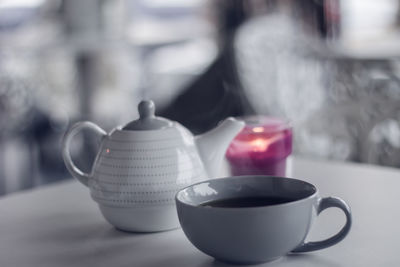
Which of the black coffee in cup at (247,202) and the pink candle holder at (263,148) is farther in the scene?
the pink candle holder at (263,148)

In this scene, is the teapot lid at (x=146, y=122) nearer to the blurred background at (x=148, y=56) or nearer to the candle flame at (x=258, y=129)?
the candle flame at (x=258, y=129)

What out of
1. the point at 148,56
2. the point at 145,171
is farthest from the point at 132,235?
the point at 148,56

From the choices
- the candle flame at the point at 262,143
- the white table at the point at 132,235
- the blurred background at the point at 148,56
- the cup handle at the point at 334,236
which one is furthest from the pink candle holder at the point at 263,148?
the blurred background at the point at 148,56

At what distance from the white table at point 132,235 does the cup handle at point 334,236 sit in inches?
0.6

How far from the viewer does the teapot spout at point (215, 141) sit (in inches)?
29.5

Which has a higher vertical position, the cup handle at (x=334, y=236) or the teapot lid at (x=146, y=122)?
the teapot lid at (x=146, y=122)

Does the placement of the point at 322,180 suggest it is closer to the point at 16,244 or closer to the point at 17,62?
the point at 16,244

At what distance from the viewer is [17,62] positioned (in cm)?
352

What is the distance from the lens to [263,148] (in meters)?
0.83

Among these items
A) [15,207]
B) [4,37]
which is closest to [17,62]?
[4,37]

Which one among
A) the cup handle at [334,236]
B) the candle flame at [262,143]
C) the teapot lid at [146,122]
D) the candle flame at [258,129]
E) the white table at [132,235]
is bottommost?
the white table at [132,235]

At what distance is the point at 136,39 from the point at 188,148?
3.31 meters

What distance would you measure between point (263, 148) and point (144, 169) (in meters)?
0.21

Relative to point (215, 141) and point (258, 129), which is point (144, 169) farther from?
point (258, 129)
